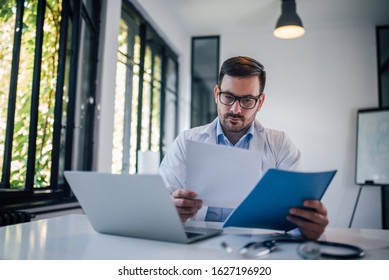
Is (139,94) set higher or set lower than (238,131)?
higher

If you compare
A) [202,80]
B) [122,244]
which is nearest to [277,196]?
[122,244]

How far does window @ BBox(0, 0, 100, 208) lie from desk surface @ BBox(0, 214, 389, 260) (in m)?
0.96

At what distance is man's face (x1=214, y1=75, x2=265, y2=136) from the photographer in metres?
1.39

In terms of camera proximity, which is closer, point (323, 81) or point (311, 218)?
point (311, 218)

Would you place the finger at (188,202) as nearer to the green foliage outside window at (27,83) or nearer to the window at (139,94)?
the green foliage outside window at (27,83)

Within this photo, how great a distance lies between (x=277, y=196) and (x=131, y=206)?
340 mm

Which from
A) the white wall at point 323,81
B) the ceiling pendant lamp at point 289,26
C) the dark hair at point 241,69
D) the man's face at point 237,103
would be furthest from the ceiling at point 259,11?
the man's face at point 237,103

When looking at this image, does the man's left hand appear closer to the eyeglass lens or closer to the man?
the man

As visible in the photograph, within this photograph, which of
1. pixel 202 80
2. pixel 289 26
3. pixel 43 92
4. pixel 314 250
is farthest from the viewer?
pixel 202 80

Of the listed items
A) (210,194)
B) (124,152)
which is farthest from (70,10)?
(210,194)

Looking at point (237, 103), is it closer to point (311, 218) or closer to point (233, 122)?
point (233, 122)

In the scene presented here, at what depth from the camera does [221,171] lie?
851 mm

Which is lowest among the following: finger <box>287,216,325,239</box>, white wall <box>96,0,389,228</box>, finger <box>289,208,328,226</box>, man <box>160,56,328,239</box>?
finger <box>287,216,325,239</box>

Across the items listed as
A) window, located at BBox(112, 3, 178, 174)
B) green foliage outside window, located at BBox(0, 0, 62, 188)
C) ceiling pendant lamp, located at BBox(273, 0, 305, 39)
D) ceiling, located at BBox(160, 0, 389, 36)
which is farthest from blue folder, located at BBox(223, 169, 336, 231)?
ceiling, located at BBox(160, 0, 389, 36)
